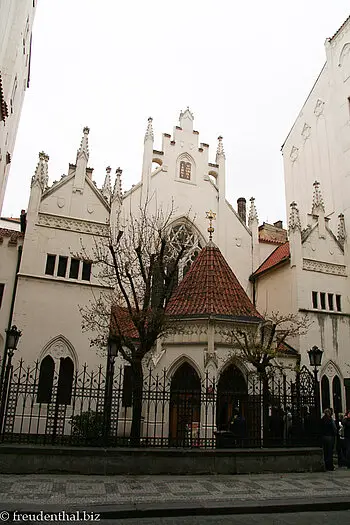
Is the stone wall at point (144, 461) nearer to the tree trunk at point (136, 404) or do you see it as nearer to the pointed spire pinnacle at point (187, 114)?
the tree trunk at point (136, 404)

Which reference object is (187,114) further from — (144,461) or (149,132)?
(144,461)

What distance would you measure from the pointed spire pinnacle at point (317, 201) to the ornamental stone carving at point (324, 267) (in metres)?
3.62

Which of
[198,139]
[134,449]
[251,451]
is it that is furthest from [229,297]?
[198,139]

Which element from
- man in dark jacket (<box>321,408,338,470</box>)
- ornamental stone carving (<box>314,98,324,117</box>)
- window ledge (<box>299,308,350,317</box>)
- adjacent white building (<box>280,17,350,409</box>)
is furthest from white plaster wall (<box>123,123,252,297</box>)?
man in dark jacket (<box>321,408,338,470</box>)

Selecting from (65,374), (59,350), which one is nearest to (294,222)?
(59,350)

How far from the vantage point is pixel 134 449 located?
11.1 meters

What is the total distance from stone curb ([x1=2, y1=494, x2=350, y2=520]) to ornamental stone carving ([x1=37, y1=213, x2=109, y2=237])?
14.9m

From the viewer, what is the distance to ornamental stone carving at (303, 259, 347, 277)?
24786 mm

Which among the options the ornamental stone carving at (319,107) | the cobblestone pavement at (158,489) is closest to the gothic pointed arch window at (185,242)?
the ornamental stone carving at (319,107)

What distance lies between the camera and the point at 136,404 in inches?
487

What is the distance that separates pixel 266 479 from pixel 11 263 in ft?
48.0

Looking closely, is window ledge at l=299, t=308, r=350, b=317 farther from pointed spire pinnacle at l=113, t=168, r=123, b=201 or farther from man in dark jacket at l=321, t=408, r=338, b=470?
pointed spire pinnacle at l=113, t=168, r=123, b=201

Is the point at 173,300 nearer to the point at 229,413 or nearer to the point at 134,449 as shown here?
the point at 229,413

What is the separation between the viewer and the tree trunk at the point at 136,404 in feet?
39.0
